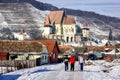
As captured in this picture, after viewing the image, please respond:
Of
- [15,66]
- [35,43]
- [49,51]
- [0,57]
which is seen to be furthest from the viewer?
[49,51]

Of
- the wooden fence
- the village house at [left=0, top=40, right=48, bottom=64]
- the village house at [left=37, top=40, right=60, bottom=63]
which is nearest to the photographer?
the wooden fence

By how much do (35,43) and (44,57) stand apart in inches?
89.7

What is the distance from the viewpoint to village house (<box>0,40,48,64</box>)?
6115cm

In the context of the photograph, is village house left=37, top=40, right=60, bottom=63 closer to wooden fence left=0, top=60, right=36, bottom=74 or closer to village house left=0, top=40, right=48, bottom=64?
village house left=0, top=40, right=48, bottom=64

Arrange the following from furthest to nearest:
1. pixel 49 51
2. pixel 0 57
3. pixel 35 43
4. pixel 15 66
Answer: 1. pixel 49 51
2. pixel 35 43
3. pixel 0 57
4. pixel 15 66

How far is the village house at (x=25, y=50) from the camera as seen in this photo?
201ft

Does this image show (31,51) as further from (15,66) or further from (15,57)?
(15,66)

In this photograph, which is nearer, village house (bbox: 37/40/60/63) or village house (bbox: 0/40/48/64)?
village house (bbox: 0/40/48/64)

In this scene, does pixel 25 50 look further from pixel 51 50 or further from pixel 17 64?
pixel 17 64

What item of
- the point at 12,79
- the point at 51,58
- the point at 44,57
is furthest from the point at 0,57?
the point at 12,79

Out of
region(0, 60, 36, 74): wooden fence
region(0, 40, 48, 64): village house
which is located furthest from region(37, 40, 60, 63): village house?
region(0, 60, 36, 74): wooden fence

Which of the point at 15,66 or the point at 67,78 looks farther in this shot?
the point at 15,66

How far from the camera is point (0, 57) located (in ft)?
194

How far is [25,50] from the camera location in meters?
61.6
